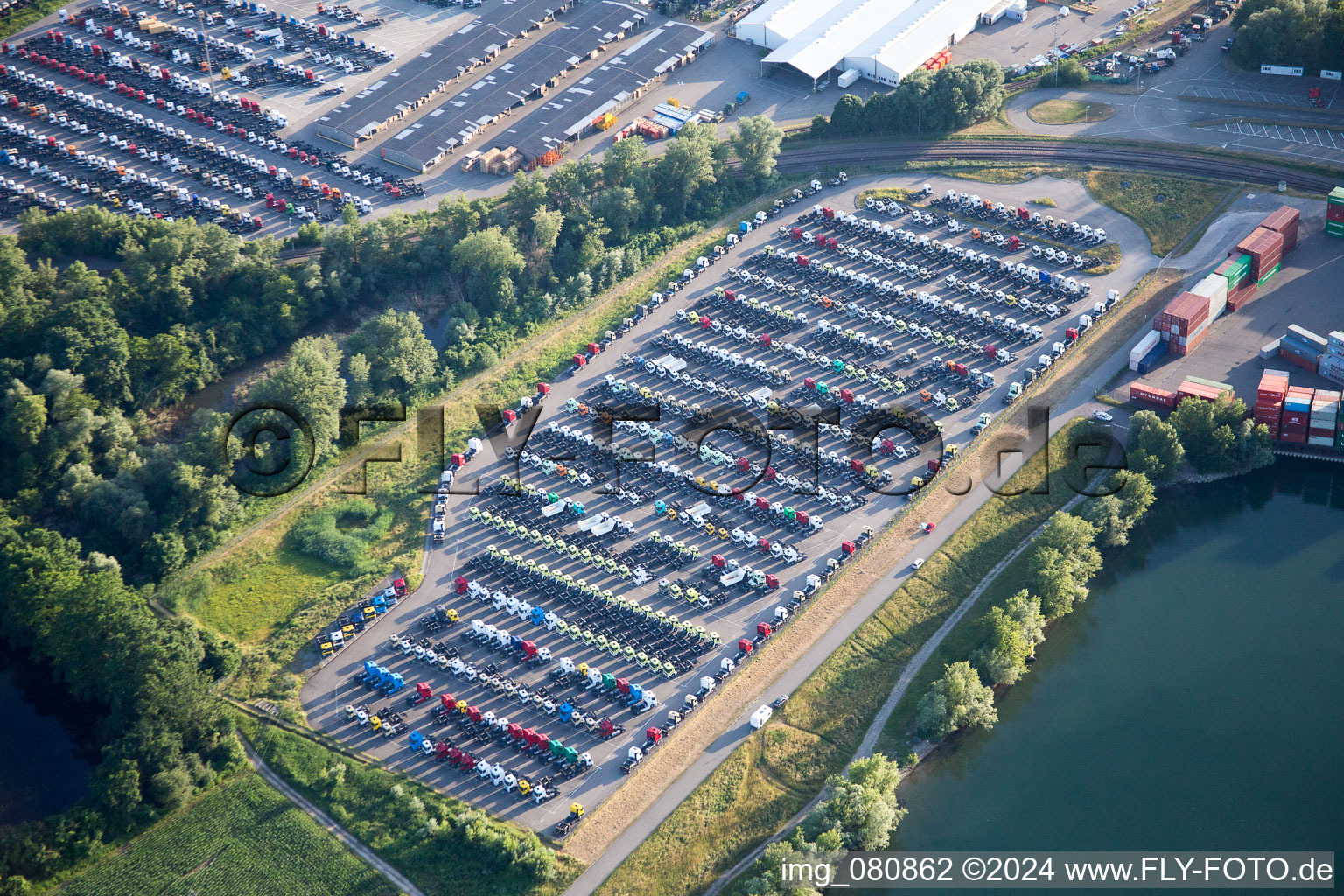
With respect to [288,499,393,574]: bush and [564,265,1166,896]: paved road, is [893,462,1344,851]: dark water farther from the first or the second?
[288,499,393,574]: bush

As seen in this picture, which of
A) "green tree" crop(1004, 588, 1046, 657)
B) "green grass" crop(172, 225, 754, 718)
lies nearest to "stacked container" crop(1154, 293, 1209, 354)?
"green tree" crop(1004, 588, 1046, 657)

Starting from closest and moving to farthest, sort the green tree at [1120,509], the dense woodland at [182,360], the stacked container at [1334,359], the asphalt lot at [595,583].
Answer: the asphalt lot at [595,583]
the dense woodland at [182,360]
the green tree at [1120,509]
the stacked container at [1334,359]

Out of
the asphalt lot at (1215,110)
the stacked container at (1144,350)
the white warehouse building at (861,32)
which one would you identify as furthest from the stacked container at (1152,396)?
the white warehouse building at (861,32)

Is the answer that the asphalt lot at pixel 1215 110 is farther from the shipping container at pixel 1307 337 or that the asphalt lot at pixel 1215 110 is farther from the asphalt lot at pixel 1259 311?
the shipping container at pixel 1307 337

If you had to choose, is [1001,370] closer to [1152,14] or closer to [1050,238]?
[1050,238]

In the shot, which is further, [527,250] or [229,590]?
[527,250]

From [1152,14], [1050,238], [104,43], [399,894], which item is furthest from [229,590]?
[1152,14]
